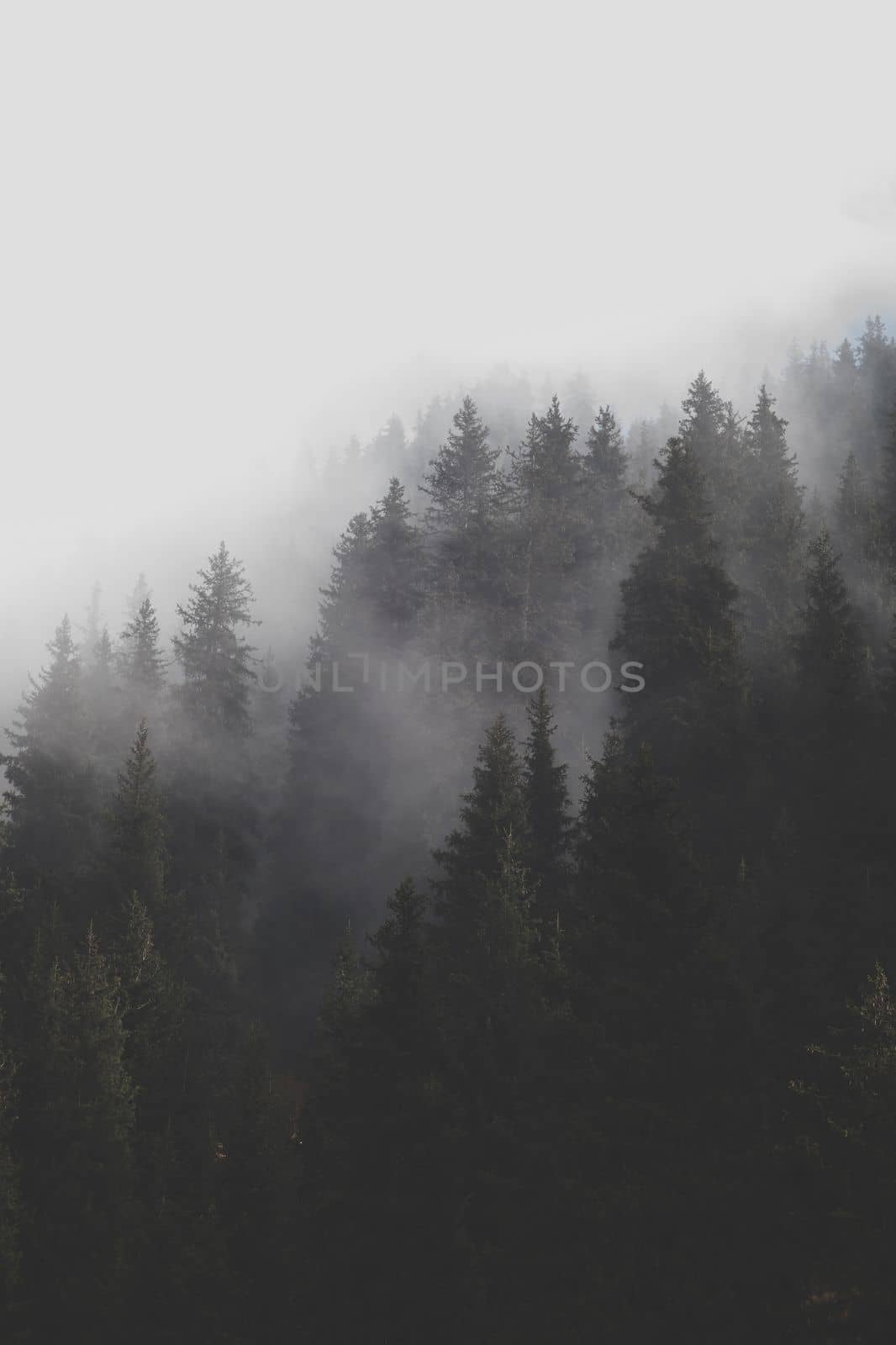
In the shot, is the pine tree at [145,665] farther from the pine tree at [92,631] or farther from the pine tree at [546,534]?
the pine tree at [546,534]

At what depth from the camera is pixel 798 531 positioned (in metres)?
45.5

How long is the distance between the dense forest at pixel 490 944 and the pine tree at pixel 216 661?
0.59 feet

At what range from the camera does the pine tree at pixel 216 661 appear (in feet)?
146

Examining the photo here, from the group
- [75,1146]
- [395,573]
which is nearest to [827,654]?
[395,573]

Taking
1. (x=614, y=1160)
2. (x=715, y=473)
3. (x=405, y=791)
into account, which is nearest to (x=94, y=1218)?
(x=614, y=1160)

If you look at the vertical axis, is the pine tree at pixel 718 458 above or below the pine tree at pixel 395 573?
above

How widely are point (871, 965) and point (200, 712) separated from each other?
99.6 feet

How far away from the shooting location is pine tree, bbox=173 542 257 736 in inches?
1748

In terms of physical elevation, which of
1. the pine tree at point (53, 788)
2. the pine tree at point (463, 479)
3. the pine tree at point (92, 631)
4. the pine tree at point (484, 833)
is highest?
the pine tree at point (92, 631)

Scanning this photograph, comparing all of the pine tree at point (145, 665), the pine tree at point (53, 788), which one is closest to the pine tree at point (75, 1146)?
the pine tree at point (53, 788)

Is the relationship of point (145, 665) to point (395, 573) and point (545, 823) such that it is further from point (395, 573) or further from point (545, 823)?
point (545, 823)

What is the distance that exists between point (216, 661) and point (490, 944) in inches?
972

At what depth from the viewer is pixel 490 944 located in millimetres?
24438

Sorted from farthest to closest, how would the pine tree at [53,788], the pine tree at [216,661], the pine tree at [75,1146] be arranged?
the pine tree at [216,661] < the pine tree at [53,788] < the pine tree at [75,1146]
